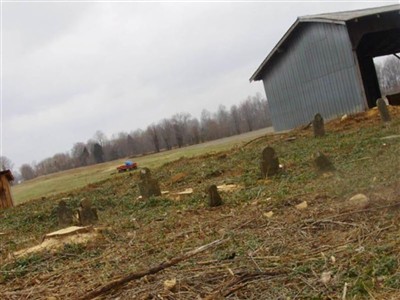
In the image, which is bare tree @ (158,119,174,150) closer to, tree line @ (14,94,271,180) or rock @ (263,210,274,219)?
tree line @ (14,94,271,180)

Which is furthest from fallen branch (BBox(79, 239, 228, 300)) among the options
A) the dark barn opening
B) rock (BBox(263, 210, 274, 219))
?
the dark barn opening

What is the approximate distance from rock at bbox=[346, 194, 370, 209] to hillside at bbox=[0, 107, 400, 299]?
3 centimetres

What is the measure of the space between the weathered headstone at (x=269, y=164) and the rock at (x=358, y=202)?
170 inches

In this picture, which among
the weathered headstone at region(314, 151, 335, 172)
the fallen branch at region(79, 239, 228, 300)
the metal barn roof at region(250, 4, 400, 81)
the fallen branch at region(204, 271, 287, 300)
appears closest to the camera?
the fallen branch at region(204, 271, 287, 300)

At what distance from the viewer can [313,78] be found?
76.8ft

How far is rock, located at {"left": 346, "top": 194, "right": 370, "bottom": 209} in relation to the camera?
5.85m

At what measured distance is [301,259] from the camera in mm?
4520

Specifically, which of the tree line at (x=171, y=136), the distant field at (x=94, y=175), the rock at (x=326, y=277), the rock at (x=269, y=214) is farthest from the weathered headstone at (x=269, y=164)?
the tree line at (x=171, y=136)

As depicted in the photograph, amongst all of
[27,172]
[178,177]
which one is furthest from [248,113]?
[178,177]

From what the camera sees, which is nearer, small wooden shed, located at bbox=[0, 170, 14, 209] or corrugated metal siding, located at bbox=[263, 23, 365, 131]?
corrugated metal siding, located at bbox=[263, 23, 365, 131]

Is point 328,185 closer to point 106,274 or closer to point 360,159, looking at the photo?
point 360,159

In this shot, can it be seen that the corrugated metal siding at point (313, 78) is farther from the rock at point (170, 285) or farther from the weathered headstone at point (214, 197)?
the rock at point (170, 285)

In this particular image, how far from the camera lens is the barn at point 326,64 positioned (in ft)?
66.6

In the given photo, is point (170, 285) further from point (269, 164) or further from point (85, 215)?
point (269, 164)
